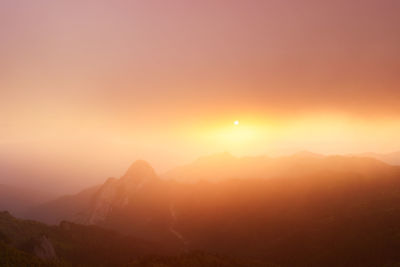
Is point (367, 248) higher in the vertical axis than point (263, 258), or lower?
higher

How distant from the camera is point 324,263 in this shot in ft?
393

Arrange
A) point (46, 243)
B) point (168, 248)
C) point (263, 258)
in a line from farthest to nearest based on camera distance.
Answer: point (168, 248) < point (263, 258) < point (46, 243)

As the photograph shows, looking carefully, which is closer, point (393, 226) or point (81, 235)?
point (393, 226)

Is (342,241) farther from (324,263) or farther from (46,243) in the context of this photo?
(46,243)

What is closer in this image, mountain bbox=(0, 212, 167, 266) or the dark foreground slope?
the dark foreground slope

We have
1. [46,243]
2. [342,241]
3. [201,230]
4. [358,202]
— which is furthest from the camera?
[201,230]

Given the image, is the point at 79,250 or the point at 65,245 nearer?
the point at 79,250

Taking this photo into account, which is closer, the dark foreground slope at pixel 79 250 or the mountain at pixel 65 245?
the dark foreground slope at pixel 79 250

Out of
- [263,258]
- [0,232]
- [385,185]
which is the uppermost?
[385,185]

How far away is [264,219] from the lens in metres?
184

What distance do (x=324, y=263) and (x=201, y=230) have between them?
318 feet

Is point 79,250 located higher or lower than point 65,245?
lower

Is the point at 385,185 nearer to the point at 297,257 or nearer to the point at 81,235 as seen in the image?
the point at 297,257

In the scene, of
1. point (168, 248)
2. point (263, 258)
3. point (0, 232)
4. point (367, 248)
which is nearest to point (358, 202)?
point (367, 248)
